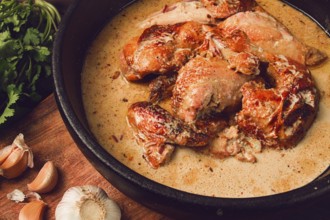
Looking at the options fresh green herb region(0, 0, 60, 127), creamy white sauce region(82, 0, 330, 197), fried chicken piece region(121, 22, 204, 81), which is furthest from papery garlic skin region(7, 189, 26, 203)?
fried chicken piece region(121, 22, 204, 81)

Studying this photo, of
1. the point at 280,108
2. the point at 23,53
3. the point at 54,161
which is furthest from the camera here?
the point at 23,53

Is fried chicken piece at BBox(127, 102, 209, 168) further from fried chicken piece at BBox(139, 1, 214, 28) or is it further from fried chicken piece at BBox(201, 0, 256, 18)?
fried chicken piece at BBox(201, 0, 256, 18)

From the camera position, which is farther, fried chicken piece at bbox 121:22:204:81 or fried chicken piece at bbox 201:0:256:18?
fried chicken piece at bbox 201:0:256:18

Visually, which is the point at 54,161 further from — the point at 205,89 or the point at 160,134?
the point at 205,89

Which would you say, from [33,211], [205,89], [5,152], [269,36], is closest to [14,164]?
[5,152]

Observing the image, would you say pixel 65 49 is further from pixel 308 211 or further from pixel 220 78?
pixel 308 211

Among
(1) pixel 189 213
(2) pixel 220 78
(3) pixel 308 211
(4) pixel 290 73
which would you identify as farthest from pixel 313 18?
(1) pixel 189 213

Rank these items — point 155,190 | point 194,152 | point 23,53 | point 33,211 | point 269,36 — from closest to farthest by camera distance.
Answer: point 155,190 → point 194,152 → point 33,211 → point 269,36 → point 23,53
